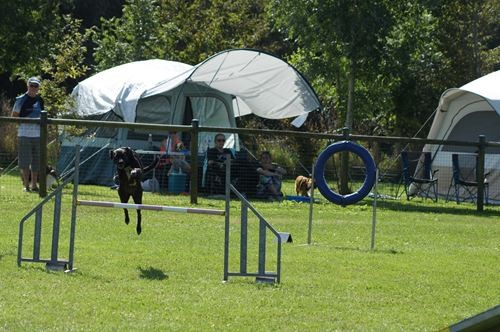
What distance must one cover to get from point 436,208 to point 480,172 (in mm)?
1015

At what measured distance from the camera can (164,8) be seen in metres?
35.3

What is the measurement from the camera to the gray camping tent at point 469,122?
2136cm

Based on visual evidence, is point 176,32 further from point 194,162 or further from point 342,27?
point 194,162

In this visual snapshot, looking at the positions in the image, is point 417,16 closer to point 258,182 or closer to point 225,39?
point 258,182

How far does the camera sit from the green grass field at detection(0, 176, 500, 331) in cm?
769

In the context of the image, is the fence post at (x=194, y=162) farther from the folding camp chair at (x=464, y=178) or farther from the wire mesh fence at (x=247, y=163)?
the folding camp chair at (x=464, y=178)

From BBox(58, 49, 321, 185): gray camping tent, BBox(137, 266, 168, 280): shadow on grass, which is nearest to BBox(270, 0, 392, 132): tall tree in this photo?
BBox(58, 49, 321, 185): gray camping tent

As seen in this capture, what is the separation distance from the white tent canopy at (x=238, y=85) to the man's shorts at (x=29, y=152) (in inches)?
184

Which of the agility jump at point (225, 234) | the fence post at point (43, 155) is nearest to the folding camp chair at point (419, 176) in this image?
the fence post at point (43, 155)

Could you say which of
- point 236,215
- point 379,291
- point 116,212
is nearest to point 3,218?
point 116,212

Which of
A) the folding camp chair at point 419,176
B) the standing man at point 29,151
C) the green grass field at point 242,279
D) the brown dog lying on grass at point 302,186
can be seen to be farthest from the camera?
the folding camp chair at point 419,176

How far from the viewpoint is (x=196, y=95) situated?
2327 centimetres

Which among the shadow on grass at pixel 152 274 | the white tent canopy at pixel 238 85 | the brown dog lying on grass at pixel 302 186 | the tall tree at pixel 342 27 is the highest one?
the tall tree at pixel 342 27

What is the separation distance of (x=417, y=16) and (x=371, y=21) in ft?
8.62
